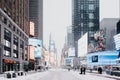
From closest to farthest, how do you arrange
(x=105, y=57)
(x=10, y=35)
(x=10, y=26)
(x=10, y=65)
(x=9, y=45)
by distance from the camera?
1. (x=9, y=45)
2. (x=10, y=26)
3. (x=10, y=35)
4. (x=10, y=65)
5. (x=105, y=57)

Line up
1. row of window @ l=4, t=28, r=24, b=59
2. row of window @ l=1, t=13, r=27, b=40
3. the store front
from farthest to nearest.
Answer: row of window @ l=4, t=28, r=24, b=59, the store front, row of window @ l=1, t=13, r=27, b=40

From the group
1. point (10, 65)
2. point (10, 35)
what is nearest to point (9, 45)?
point (10, 35)

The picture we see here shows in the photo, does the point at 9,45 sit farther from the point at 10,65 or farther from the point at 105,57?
the point at 105,57

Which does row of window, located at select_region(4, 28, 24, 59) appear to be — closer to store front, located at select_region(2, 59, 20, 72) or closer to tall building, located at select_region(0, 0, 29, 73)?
tall building, located at select_region(0, 0, 29, 73)

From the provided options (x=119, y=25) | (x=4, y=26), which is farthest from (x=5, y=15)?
(x=119, y=25)

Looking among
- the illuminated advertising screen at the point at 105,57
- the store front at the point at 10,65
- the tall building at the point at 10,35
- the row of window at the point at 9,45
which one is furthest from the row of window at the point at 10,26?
the illuminated advertising screen at the point at 105,57

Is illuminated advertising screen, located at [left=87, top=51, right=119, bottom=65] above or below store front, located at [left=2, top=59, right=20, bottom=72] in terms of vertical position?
above

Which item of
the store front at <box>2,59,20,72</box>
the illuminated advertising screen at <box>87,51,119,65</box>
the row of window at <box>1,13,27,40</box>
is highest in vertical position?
the row of window at <box>1,13,27,40</box>

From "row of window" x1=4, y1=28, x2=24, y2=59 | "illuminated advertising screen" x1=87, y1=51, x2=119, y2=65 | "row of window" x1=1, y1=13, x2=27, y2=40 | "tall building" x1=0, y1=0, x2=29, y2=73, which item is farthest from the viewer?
"illuminated advertising screen" x1=87, y1=51, x2=119, y2=65

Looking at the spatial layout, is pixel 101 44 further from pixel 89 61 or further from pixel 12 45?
pixel 12 45

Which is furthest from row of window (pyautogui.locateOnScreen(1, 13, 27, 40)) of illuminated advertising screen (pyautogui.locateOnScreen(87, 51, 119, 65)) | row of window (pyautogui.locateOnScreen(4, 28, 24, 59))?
illuminated advertising screen (pyautogui.locateOnScreen(87, 51, 119, 65))

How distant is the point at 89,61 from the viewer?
195 m

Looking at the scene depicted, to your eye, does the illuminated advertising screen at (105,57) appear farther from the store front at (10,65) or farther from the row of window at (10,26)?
the store front at (10,65)

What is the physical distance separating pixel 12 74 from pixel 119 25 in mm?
115675
